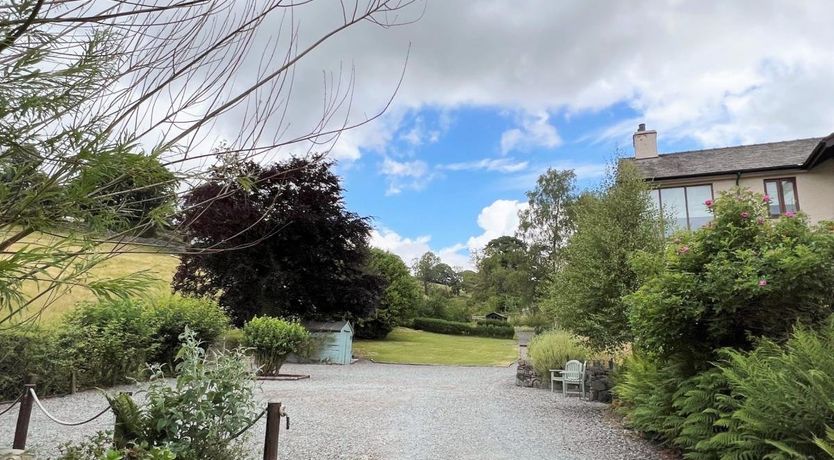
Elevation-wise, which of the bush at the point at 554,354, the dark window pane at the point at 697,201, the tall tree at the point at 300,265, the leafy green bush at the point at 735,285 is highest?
the dark window pane at the point at 697,201

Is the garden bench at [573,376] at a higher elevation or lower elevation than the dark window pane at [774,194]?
lower

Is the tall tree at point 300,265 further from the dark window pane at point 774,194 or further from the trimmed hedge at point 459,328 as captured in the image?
the trimmed hedge at point 459,328

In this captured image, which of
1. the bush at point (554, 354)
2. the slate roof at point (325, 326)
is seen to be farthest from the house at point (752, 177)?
the slate roof at point (325, 326)

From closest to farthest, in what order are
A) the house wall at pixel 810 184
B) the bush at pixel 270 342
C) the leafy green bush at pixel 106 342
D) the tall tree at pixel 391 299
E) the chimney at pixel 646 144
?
the leafy green bush at pixel 106 342 < the bush at pixel 270 342 < the house wall at pixel 810 184 < the chimney at pixel 646 144 < the tall tree at pixel 391 299

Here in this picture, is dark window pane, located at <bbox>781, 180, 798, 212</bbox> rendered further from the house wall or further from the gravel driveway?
the gravel driveway

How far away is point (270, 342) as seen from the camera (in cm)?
1420

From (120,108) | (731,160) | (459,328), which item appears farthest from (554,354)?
(459,328)

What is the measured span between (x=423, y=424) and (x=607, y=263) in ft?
15.8

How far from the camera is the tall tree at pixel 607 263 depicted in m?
9.35

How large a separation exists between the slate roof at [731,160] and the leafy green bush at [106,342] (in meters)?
16.9

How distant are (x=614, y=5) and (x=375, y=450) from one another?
6.29m

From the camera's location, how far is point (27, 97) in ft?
6.45

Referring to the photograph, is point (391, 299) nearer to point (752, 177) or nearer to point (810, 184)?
point (752, 177)

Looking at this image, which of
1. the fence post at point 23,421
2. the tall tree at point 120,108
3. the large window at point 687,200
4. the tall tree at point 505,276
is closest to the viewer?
the tall tree at point 120,108
